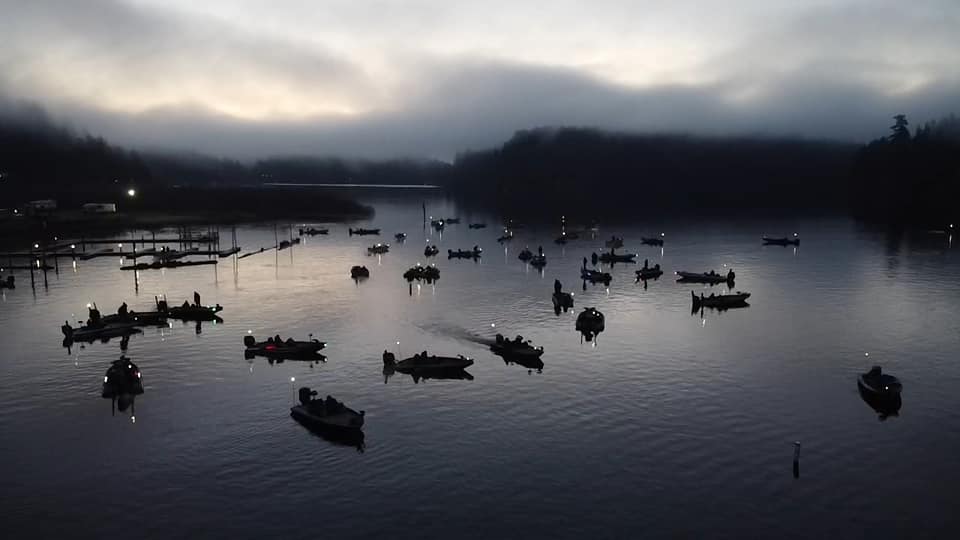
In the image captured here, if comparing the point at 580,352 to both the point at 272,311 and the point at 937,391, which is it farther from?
the point at 272,311

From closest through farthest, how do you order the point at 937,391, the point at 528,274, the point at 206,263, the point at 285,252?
the point at 937,391 < the point at 528,274 < the point at 206,263 < the point at 285,252

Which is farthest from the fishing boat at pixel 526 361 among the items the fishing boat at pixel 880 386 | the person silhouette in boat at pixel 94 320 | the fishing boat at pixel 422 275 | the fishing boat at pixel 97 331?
the fishing boat at pixel 422 275

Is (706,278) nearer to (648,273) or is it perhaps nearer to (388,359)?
(648,273)

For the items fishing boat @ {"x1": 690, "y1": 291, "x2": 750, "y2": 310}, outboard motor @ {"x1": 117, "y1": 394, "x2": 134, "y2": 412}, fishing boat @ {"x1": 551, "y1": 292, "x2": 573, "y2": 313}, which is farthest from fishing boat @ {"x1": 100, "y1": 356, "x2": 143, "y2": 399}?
fishing boat @ {"x1": 690, "y1": 291, "x2": 750, "y2": 310}

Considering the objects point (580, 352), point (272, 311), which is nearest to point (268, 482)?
point (580, 352)

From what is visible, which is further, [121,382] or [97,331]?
[97,331]

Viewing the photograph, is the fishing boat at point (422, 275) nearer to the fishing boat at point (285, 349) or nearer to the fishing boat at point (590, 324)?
the fishing boat at point (590, 324)

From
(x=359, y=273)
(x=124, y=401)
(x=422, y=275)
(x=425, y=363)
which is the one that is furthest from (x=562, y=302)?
(x=124, y=401)

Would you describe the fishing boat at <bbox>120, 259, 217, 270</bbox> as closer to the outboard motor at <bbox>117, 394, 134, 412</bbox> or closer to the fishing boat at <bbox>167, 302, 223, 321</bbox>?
the fishing boat at <bbox>167, 302, 223, 321</bbox>
